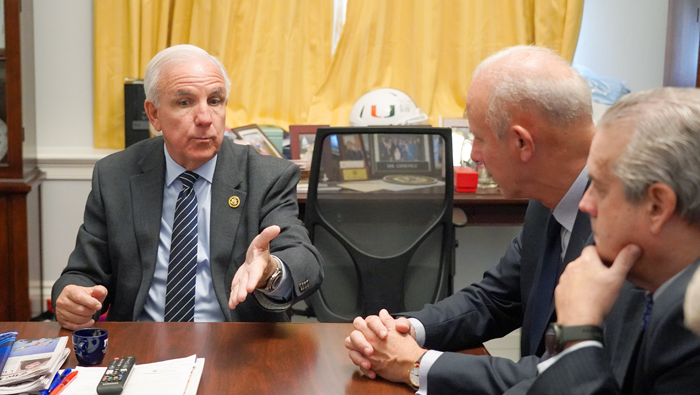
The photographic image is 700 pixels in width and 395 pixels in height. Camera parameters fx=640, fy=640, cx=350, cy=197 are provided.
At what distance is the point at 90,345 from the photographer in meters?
1.22

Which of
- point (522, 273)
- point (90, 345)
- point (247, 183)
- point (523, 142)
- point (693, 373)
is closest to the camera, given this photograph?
point (693, 373)

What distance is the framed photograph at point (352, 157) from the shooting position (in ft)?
7.52

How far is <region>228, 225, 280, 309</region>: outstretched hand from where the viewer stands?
1.32 m

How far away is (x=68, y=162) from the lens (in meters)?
3.29

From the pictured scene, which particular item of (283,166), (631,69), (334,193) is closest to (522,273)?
(283,166)

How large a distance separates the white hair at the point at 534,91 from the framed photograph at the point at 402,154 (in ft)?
2.89

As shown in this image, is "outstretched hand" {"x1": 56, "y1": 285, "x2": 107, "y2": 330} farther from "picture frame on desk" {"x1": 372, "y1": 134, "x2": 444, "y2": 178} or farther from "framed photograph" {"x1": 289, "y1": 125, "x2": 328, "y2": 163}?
"framed photograph" {"x1": 289, "y1": 125, "x2": 328, "y2": 163}

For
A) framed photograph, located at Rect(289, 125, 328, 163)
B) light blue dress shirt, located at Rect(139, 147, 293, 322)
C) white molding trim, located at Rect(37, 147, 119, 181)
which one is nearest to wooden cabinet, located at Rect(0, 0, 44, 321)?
white molding trim, located at Rect(37, 147, 119, 181)

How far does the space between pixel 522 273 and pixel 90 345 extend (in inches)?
37.9

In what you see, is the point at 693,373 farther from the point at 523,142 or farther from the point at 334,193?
the point at 334,193

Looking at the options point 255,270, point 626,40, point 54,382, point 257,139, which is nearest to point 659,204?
point 255,270

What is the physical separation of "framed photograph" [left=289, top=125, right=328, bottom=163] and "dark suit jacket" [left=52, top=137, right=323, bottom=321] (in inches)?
52.6

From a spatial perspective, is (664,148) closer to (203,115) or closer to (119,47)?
(203,115)

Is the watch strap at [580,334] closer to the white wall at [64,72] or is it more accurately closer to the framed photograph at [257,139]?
the framed photograph at [257,139]
